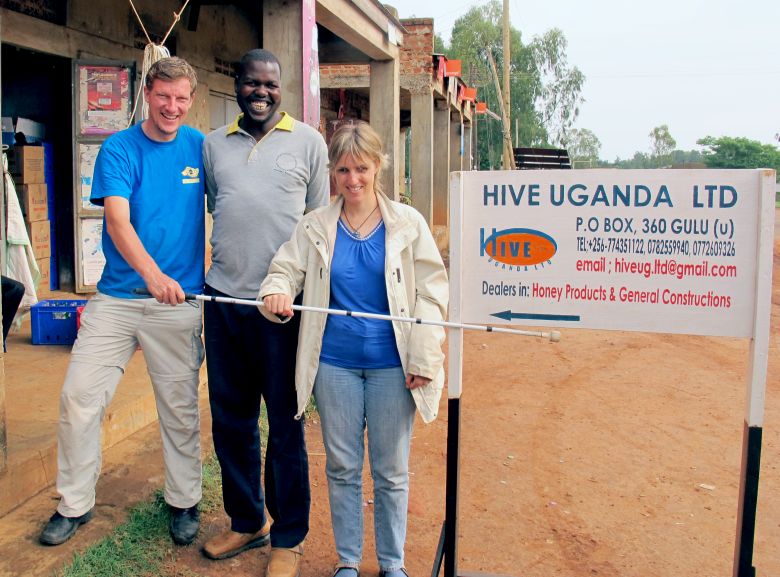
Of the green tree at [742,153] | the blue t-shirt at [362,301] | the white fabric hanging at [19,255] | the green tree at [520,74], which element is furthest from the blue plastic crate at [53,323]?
the green tree at [742,153]

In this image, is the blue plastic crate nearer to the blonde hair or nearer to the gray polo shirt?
the gray polo shirt

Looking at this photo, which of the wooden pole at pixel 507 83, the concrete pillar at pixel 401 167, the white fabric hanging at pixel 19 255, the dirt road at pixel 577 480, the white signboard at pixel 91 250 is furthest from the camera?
the wooden pole at pixel 507 83

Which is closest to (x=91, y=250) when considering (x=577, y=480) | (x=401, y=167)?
(x=577, y=480)

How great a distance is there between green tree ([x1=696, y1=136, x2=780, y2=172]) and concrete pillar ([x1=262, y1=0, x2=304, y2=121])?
6767cm

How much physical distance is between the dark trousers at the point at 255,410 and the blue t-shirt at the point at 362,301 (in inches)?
12.5

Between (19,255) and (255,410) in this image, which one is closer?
(255,410)

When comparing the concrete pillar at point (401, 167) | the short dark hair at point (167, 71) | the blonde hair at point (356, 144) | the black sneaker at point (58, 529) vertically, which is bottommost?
the black sneaker at point (58, 529)

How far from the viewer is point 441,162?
19672 mm

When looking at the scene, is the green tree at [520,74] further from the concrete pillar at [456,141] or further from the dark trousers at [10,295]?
the dark trousers at [10,295]

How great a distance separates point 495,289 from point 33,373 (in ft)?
11.6

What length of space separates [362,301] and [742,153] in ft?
245

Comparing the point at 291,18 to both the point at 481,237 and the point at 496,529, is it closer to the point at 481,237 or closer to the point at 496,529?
the point at 481,237

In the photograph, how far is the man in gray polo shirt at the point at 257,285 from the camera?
312cm

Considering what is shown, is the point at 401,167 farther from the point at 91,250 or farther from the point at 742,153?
the point at 742,153
